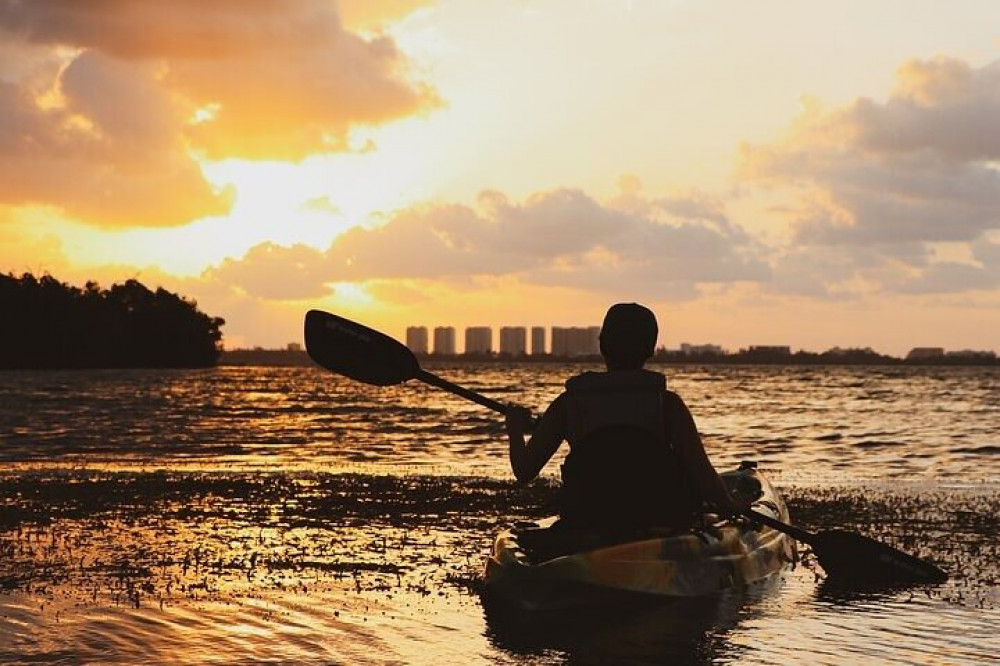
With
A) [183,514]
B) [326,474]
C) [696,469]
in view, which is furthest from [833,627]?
[326,474]

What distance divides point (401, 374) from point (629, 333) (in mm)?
3326

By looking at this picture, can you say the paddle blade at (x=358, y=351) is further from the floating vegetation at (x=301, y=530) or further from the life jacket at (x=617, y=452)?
the life jacket at (x=617, y=452)

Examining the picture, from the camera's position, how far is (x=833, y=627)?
8977mm

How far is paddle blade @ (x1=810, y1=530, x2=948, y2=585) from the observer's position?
11086mm

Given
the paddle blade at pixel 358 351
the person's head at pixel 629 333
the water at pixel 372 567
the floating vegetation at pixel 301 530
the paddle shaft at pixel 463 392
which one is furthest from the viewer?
the paddle blade at pixel 358 351

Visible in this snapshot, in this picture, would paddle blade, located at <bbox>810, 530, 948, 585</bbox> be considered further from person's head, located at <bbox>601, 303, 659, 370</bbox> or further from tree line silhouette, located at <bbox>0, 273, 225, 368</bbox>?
tree line silhouette, located at <bbox>0, 273, 225, 368</bbox>

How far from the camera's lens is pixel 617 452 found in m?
8.39

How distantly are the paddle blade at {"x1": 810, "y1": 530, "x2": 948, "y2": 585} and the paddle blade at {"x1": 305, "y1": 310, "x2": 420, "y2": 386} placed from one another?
435 cm

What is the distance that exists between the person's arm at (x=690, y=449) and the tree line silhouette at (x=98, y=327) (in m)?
155

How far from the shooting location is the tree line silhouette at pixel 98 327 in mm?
152750

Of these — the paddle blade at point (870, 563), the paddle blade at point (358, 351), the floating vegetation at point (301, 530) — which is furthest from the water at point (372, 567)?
the paddle blade at point (358, 351)

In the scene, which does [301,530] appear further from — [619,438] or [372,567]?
[619,438]

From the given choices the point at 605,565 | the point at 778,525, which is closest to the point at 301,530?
the point at 778,525

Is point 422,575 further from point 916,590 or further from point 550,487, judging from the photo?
point 550,487
